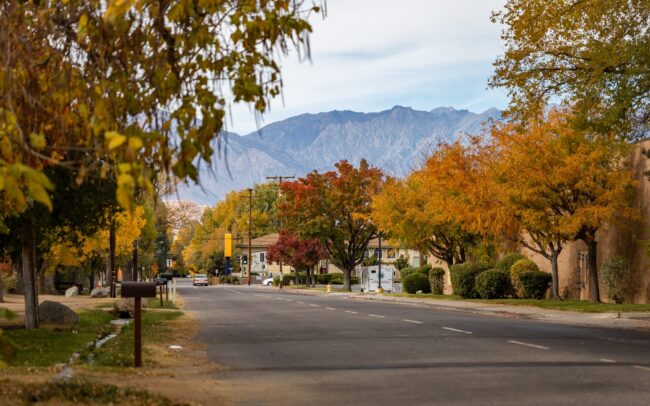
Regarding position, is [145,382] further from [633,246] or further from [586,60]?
[633,246]

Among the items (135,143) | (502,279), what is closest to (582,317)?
(502,279)

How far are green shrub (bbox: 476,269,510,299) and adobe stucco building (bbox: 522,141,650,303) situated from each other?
370 cm

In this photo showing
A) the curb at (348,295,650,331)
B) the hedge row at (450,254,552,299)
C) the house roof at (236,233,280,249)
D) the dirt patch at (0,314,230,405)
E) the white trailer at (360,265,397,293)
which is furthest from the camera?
the house roof at (236,233,280,249)

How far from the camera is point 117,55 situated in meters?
7.98

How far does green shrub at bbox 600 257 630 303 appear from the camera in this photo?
123ft

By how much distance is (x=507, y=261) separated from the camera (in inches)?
1861

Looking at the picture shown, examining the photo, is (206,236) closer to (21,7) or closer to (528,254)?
(528,254)

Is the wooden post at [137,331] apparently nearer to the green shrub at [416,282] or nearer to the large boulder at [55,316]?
the large boulder at [55,316]

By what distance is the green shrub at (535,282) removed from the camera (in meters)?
43.2

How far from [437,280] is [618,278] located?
63.8 ft

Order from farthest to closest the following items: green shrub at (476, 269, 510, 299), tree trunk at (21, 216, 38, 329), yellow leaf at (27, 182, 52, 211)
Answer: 1. green shrub at (476, 269, 510, 299)
2. tree trunk at (21, 216, 38, 329)
3. yellow leaf at (27, 182, 52, 211)

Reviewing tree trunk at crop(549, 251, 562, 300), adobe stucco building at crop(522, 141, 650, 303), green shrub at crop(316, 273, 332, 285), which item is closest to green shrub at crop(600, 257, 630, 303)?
adobe stucco building at crop(522, 141, 650, 303)

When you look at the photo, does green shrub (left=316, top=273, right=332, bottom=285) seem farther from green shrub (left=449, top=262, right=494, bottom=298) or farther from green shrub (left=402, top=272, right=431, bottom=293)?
green shrub (left=449, top=262, right=494, bottom=298)

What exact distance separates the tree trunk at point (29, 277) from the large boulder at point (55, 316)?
0.92 metres
